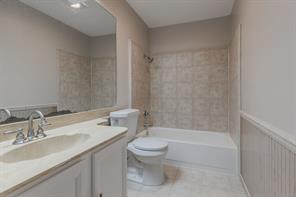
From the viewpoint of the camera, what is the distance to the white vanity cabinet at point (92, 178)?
73 centimetres

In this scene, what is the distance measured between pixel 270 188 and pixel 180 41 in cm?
261

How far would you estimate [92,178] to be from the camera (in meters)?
0.98

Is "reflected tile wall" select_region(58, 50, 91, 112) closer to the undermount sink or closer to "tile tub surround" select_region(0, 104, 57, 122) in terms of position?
"tile tub surround" select_region(0, 104, 57, 122)

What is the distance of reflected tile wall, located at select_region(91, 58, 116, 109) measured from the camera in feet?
6.54

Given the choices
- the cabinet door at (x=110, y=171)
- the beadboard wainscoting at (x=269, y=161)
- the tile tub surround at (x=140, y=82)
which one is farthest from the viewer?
the tile tub surround at (x=140, y=82)

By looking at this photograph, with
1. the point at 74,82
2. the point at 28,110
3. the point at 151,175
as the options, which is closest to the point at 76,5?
the point at 74,82

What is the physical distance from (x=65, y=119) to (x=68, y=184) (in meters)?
0.84

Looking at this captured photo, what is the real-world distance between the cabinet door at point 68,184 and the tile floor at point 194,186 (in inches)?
43.5

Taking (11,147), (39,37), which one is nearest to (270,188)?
(11,147)

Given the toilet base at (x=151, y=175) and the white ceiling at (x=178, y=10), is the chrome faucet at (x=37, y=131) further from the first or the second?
the white ceiling at (x=178, y=10)

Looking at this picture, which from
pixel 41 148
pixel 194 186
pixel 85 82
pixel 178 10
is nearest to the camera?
pixel 41 148

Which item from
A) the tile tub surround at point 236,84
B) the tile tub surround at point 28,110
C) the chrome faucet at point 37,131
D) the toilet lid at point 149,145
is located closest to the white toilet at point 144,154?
the toilet lid at point 149,145

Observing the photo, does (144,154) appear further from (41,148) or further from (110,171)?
(41,148)

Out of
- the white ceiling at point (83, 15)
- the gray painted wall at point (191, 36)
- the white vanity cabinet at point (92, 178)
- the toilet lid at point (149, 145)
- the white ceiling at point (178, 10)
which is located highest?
the white ceiling at point (178, 10)
